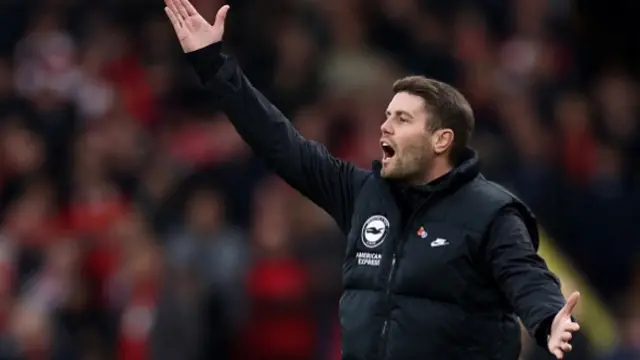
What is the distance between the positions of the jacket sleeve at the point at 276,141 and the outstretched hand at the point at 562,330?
1.20 m

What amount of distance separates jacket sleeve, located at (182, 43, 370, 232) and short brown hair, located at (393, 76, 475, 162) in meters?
0.39

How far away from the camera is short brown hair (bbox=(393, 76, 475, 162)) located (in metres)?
5.91

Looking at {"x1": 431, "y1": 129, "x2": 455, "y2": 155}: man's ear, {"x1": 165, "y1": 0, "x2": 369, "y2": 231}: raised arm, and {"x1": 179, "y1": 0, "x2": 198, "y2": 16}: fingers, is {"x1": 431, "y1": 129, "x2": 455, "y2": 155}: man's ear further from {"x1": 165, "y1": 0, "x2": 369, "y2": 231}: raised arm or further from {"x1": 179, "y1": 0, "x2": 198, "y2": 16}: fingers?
{"x1": 179, "y1": 0, "x2": 198, "y2": 16}: fingers

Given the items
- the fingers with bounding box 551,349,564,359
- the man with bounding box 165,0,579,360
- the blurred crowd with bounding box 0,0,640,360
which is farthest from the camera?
the blurred crowd with bounding box 0,0,640,360

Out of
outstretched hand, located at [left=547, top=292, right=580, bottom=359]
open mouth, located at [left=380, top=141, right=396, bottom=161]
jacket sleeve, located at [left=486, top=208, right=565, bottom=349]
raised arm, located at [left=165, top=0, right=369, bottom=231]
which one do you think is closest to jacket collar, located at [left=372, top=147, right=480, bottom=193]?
open mouth, located at [left=380, top=141, right=396, bottom=161]

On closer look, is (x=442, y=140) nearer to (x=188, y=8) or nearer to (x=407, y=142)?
(x=407, y=142)

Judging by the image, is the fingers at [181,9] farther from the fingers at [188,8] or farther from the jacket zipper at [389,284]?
the jacket zipper at [389,284]

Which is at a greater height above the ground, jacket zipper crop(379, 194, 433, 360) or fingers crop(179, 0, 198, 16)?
fingers crop(179, 0, 198, 16)

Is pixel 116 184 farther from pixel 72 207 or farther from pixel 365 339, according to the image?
pixel 365 339

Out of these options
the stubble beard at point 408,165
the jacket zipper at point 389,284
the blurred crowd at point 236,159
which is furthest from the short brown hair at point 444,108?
the blurred crowd at point 236,159

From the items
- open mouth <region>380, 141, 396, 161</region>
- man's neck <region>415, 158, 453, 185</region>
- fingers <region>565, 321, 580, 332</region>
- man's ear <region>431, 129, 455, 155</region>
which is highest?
man's ear <region>431, 129, 455, 155</region>

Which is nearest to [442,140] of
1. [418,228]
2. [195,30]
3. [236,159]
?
[418,228]

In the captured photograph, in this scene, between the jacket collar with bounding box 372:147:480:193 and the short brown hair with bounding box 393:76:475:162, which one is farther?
the short brown hair with bounding box 393:76:475:162

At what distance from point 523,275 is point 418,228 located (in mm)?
477
